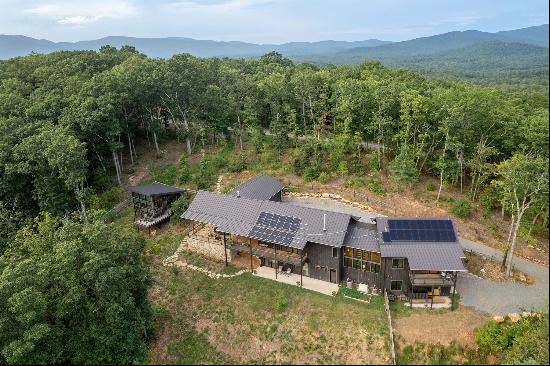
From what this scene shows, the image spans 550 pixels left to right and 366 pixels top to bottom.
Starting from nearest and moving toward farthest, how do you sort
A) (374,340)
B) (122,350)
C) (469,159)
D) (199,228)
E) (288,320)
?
(122,350), (374,340), (288,320), (199,228), (469,159)

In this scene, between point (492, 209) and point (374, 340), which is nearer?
point (374, 340)

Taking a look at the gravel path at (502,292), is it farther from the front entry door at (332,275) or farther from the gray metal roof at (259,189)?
the gray metal roof at (259,189)

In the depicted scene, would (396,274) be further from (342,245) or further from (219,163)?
(219,163)

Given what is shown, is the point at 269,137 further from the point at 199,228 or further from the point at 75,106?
the point at 75,106

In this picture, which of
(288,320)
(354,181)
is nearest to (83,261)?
(288,320)

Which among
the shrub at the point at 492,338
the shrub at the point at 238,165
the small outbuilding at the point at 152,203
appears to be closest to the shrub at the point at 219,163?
the shrub at the point at 238,165

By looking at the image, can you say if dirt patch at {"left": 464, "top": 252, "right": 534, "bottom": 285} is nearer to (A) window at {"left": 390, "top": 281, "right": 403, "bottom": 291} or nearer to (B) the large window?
(A) window at {"left": 390, "top": 281, "right": 403, "bottom": 291}

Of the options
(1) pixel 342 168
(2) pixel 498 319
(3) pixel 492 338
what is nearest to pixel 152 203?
(1) pixel 342 168
